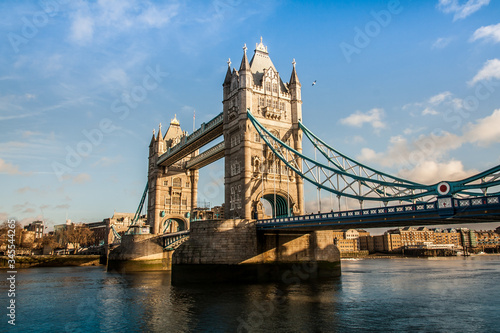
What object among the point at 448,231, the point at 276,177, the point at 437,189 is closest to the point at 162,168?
the point at 276,177

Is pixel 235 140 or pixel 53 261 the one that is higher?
pixel 235 140

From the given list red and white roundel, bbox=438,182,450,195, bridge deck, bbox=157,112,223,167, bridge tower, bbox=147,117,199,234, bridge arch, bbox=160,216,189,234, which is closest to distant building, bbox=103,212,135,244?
bridge arch, bbox=160,216,189,234

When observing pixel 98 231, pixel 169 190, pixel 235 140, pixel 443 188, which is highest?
pixel 235 140

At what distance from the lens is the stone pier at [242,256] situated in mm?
33500

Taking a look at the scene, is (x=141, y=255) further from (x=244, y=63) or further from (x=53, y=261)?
(x=53, y=261)

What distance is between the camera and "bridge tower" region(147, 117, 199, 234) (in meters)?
63.0

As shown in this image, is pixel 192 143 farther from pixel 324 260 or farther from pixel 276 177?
pixel 324 260

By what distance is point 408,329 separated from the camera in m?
17.4

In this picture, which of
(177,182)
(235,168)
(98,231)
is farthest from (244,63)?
(98,231)

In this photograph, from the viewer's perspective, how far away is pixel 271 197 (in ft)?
137

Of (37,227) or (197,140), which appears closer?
(197,140)

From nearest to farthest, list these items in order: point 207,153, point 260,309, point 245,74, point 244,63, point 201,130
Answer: point 260,309 < point 245,74 < point 244,63 < point 201,130 < point 207,153

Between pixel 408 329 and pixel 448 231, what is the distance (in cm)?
18557

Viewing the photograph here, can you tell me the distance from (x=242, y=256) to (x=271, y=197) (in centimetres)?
962
